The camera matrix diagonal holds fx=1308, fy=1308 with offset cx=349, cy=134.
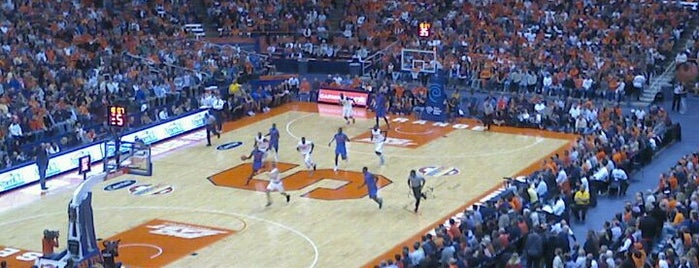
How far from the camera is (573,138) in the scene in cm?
4162

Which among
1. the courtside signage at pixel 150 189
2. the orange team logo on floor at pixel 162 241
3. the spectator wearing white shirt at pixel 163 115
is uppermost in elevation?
the spectator wearing white shirt at pixel 163 115

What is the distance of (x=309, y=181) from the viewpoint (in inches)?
1421

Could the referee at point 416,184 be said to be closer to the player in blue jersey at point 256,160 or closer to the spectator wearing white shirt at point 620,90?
the player in blue jersey at point 256,160

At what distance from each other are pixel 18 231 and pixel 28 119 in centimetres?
870

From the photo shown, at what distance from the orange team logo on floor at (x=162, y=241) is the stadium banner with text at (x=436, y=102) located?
14.7m

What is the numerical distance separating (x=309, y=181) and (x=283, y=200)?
228 centimetres

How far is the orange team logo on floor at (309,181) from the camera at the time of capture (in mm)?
34688

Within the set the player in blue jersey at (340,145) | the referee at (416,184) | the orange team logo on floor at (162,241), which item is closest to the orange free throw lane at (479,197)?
the referee at (416,184)

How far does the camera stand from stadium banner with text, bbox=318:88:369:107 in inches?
1866

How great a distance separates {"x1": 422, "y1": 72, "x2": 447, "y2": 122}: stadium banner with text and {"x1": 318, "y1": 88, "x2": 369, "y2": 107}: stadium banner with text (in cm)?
313

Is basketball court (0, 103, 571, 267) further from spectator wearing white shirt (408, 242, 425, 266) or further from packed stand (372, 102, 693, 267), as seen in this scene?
spectator wearing white shirt (408, 242, 425, 266)

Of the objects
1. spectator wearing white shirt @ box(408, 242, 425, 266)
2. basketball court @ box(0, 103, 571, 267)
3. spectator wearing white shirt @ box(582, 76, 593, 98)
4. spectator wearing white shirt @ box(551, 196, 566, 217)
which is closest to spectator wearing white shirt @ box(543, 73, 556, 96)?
spectator wearing white shirt @ box(582, 76, 593, 98)

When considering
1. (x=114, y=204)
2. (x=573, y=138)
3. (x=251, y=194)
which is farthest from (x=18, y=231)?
(x=573, y=138)

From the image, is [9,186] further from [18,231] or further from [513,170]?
[513,170]
